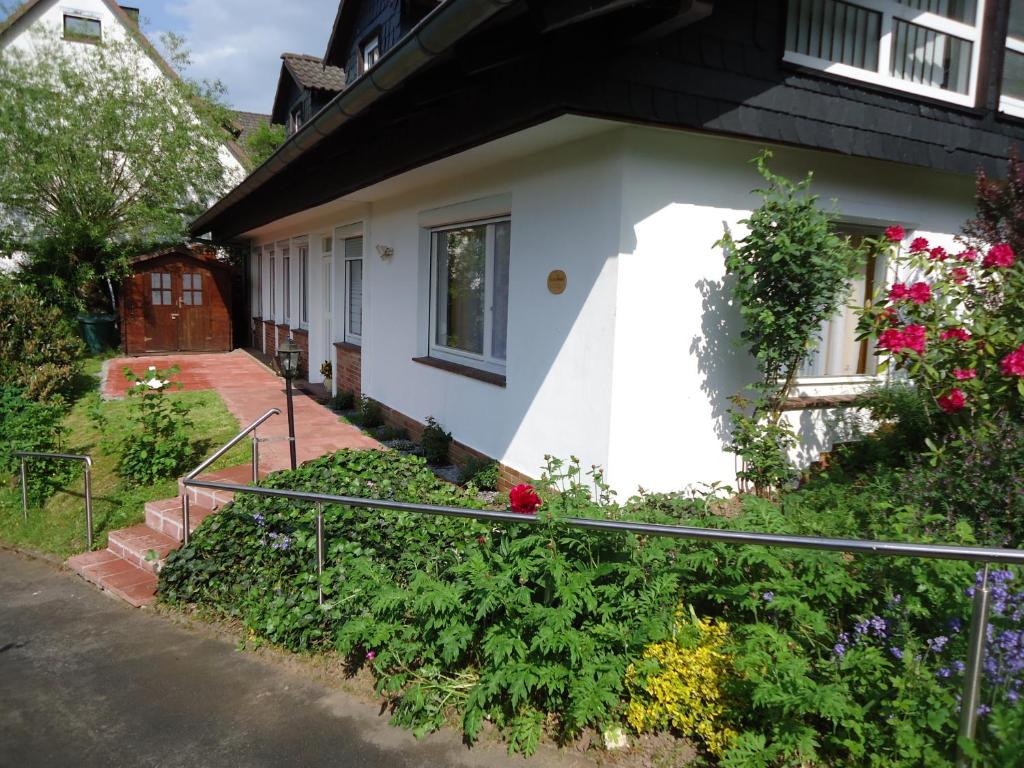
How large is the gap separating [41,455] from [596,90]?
579 cm

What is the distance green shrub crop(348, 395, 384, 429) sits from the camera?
8938 mm

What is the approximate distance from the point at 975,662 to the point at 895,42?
547 centimetres

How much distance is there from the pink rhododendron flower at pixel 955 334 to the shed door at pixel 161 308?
16.8 metres

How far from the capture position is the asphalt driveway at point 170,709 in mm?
3047

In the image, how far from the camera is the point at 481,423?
6.49 m

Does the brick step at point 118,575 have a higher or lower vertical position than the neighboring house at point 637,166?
lower

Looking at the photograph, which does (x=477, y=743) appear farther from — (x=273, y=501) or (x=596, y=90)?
(x=596, y=90)

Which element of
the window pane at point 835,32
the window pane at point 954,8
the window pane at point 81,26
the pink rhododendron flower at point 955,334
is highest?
the window pane at point 81,26

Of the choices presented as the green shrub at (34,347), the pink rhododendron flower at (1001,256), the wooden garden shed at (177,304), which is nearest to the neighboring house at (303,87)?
the wooden garden shed at (177,304)

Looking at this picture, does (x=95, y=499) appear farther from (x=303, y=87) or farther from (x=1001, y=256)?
(x=303, y=87)

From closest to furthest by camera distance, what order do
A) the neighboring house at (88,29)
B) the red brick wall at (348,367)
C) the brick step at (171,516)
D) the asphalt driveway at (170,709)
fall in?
the asphalt driveway at (170,709), the brick step at (171,516), the red brick wall at (348,367), the neighboring house at (88,29)

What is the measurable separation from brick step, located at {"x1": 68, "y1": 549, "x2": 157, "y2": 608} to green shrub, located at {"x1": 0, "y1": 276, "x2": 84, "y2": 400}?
5332mm

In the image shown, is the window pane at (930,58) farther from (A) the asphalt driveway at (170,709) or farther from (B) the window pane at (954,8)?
(A) the asphalt driveway at (170,709)

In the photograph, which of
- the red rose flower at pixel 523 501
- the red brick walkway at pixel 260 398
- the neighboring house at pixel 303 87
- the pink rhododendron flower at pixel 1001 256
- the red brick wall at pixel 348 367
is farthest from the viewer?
the neighboring house at pixel 303 87
